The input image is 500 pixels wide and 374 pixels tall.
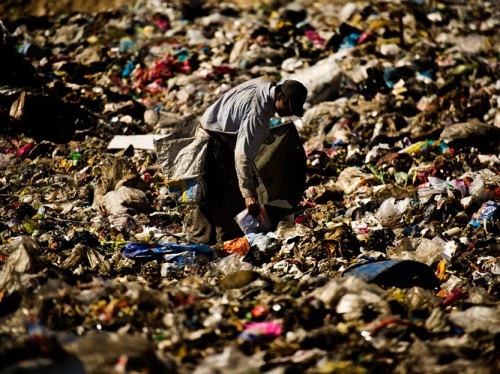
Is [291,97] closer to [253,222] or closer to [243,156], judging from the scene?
[243,156]

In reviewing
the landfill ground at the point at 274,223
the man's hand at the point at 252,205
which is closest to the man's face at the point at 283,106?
the man's hand at the point at 252,205

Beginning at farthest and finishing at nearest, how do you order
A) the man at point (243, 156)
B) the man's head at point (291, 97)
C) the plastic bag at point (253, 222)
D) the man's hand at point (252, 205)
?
the plastic bag at point (253, 222), the man's hand at point (252, 205), the man at point (243, 156), the man's head at point (291, 97)

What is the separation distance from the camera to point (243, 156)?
4188mm

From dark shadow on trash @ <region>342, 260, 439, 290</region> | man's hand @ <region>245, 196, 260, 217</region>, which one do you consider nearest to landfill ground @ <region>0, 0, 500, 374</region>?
dark shadow on trash @ <region>342, 260, 439, 290</region>

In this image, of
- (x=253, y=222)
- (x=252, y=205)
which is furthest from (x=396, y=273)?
(x=253, y=222)

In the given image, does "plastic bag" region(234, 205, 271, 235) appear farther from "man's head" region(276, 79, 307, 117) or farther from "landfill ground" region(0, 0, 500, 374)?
"man's head" region(276, 79, 307, 117)

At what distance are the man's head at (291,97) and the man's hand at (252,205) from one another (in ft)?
2.06

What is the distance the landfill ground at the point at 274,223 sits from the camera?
293 cm

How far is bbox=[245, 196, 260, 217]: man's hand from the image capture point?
4.32 m

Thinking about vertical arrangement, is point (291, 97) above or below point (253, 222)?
above

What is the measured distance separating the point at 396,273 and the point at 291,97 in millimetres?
1274

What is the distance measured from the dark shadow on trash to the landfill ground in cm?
1

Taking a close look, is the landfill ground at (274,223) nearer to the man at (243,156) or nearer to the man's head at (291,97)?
the man at (243,156)

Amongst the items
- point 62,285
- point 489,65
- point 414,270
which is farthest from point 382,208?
point 489,65
